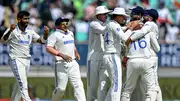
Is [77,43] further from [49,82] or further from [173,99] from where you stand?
[173,99]

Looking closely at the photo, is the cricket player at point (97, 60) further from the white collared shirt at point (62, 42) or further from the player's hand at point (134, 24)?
the player's hand at point (134, 24)

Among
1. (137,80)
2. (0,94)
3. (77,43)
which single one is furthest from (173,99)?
(137,80)

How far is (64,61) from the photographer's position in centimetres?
1702

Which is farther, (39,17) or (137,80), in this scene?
(39,17)

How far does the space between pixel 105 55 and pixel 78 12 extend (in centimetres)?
981

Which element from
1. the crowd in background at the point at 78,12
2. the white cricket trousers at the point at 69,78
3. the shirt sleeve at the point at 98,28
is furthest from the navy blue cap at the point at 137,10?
the crowd in background at the point at 78,12

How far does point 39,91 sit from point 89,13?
3732 mm

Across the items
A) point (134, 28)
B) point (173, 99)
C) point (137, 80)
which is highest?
point (134, 28)

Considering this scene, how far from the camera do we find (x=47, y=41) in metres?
17.0

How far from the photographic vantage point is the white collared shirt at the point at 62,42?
1697 cm

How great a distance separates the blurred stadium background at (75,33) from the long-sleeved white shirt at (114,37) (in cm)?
664

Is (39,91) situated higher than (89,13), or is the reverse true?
(89,13)

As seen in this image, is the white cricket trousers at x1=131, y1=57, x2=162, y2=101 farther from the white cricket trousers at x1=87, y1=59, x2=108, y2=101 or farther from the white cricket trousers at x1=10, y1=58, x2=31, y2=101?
the white cricket trousers at x1=10, y1=58, x2=31, y2=101

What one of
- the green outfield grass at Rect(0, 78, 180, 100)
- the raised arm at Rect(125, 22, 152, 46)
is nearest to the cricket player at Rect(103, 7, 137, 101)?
the raised arm at Rect(125, 22, 152, 46)
